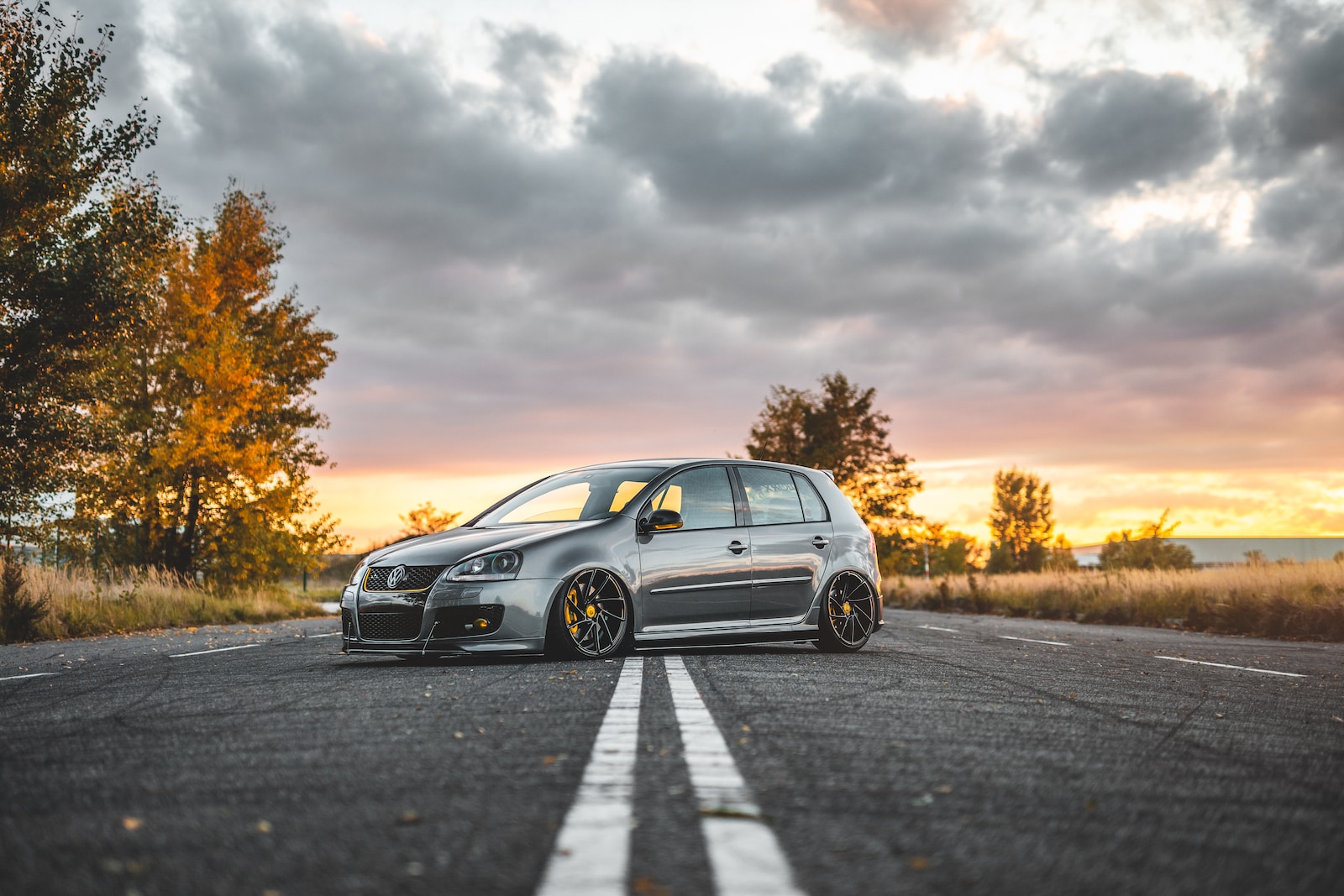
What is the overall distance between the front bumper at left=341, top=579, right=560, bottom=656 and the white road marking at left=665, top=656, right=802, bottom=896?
340 centimetres

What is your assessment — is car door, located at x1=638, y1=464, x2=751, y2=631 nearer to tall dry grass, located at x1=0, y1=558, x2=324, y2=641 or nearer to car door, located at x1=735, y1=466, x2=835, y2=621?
car door, located at x1=735, y1=466, x2=835, y2=621

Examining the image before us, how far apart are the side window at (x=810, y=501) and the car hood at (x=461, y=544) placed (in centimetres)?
213

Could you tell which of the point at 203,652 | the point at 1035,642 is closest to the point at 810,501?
the point at 1035,642

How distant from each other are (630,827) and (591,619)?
5514 millimetres

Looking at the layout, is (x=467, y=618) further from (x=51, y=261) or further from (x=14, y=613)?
(x=51, y=261)

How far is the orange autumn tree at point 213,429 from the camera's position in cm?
2773

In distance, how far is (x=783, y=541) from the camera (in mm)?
9945

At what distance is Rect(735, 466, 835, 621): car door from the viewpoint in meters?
9.73

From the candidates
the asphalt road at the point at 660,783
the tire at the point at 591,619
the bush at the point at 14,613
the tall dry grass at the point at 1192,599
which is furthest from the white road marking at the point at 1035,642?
the bush at the point at 14,613

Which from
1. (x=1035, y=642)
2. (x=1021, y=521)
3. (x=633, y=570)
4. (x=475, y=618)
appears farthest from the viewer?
(x=1021, y=521)

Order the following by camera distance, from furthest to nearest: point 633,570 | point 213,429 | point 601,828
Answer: point 213,429, point 633,570, point 601,828

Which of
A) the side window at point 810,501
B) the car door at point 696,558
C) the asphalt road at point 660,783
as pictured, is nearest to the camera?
the asphalt road at point 660,783

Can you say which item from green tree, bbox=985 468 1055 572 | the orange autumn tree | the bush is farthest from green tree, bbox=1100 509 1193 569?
the bush

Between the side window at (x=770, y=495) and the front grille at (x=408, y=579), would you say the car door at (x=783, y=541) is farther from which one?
the front grille at (x=408, y=579)
